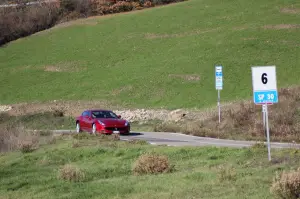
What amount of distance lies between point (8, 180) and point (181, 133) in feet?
57.8

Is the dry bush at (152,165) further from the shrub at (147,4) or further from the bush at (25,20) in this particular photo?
the shrub at (147,4)

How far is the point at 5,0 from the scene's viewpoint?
321 feet

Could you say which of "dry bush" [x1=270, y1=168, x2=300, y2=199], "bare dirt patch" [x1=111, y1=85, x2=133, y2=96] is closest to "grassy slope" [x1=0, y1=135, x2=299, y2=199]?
"dry bush" [x1=270, y1=168, x2=300, y2=199]

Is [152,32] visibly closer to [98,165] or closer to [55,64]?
[55,64]

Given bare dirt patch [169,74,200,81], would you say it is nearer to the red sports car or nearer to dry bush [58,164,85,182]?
the red sports car

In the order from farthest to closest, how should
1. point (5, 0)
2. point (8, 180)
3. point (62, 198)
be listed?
1. point (5, 0)
2. point (8, 180)
3. point (62, 198)

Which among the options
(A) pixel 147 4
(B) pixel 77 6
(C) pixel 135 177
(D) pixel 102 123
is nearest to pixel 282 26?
(A) pixel 147 4

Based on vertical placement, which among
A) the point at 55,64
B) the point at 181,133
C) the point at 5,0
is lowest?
the point at 181,133

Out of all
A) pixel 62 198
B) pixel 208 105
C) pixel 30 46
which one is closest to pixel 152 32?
pixel 30 46

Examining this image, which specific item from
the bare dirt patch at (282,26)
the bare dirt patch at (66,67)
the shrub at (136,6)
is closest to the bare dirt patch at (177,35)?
the bare dirt patch at (282,26)

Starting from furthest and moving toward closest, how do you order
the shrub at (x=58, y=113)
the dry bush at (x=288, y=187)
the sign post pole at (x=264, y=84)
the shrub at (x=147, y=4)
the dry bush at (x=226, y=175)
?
the shrub at (x=147, y=4)
the shrub at (x=58, y=113)
the sign post pole at (x=264, y=84)
the dry bush at (x=226, y=175)
the dry bush at (x=288, y=187)

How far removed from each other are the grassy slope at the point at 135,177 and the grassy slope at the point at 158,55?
25.9 m

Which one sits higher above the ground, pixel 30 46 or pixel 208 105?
pixel 30 46

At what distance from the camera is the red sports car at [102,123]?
31828 millimetres
